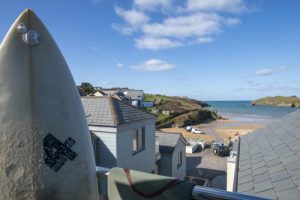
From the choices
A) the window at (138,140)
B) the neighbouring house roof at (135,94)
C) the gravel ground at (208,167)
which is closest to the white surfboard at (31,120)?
the window at (138,140)

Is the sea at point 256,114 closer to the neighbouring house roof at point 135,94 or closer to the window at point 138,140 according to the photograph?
the neighbouring house roof at point 135,94

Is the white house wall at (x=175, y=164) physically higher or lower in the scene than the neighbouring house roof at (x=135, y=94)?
lower

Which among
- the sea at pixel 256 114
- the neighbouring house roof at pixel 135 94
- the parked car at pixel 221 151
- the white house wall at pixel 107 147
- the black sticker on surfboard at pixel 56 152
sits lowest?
the parked car at pixel 221 151

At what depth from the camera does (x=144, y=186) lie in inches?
68.0

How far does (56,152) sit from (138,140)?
11202 mm

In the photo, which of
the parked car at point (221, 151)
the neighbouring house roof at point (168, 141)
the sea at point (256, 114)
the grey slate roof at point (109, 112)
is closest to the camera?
the grey slate roof at point (109, 112)

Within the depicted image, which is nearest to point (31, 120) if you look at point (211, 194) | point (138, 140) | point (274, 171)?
Result: point (211, 194)

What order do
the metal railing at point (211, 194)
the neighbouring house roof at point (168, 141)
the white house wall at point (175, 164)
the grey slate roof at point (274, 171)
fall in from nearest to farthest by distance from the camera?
the metal railing at point (211, 194)
the grey slate roof at point (274, 171)
the white house wall at point (175, 164)
the neighbouring house roof at point (168, 141)

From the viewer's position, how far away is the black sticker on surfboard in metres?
1.72

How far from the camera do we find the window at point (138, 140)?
41.0 feet

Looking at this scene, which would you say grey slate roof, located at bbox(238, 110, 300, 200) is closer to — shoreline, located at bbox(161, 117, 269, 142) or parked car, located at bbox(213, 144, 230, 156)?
parked car, located at bbox(213, 144, 230, 156)

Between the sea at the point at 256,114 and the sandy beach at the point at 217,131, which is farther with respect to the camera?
the sea at the point at 256,114

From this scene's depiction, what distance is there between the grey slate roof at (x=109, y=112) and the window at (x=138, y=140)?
26.9 inches

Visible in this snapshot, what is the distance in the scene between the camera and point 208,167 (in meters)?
23.5
